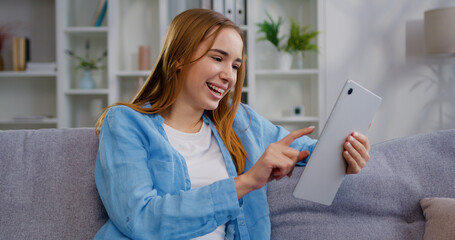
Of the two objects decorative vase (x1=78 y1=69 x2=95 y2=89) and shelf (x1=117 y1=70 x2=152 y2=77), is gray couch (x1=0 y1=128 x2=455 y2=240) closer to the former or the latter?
shelf (x1=117 y1=70 x2=152 y2=77)

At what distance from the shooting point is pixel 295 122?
327cm

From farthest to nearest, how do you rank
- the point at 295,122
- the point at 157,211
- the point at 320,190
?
the point at 295,122 < the point at 320,190 < the point at 157,211

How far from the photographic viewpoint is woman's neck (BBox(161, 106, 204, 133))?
120 centimetres

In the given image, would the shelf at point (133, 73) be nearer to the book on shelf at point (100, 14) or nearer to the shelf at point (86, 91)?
the shelf at point (86, 91)

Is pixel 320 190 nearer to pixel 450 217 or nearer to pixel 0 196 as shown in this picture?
pixel 450 217

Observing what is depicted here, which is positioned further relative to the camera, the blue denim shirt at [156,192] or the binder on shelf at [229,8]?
the binder on shelf at [229,8]

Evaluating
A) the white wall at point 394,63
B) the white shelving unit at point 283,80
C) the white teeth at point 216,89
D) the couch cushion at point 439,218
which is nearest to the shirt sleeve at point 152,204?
the white teeth at point 216,89

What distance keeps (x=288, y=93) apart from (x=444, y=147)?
2.11 metres

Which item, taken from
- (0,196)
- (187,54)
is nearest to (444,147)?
(187,54)

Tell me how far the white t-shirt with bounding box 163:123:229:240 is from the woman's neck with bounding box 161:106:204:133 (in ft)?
0.07

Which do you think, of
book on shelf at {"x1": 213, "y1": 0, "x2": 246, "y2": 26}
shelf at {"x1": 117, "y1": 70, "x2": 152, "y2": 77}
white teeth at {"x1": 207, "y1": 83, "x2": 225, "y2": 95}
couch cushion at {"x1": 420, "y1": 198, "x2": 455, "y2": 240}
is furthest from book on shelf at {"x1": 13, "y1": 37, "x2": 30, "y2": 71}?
couch cushion at {"x1": 420, "y1": 198, "x2": 455, "y2": 240}

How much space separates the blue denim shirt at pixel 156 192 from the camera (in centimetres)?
89

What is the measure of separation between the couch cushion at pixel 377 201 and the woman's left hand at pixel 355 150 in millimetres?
217

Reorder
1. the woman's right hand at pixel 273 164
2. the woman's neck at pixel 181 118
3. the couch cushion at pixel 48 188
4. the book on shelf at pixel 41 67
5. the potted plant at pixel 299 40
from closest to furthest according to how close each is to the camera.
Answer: the woman's right hand at pixel 273 164
the couch cushion at pixel 48 188
the woman's neck at pixel 181 118
the potted plant at pixel 299 40
the book on shelf at pixel 41 67
